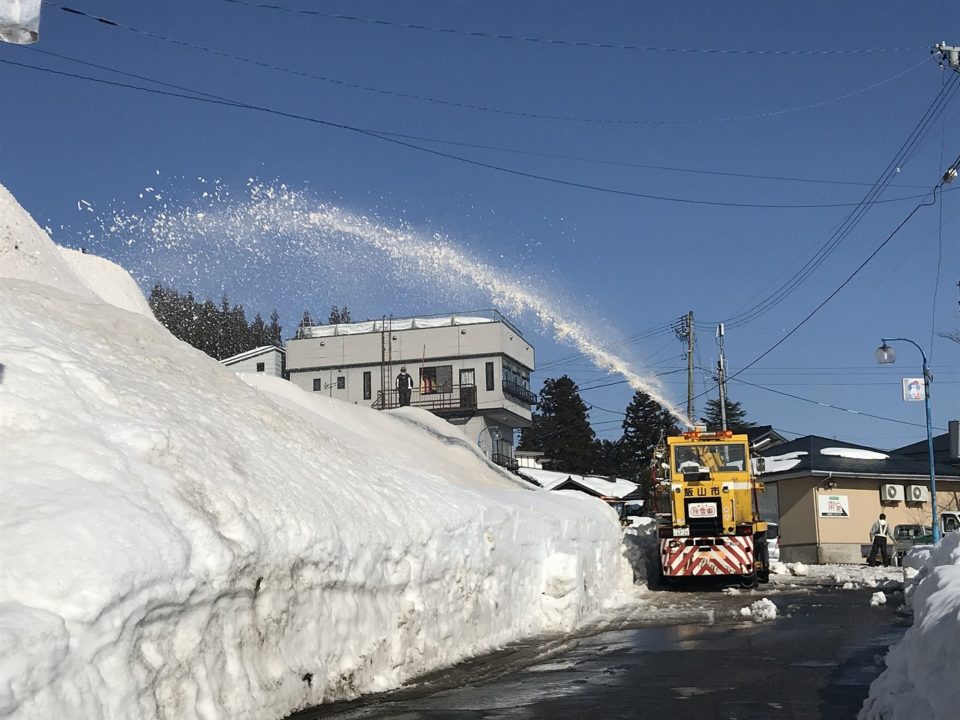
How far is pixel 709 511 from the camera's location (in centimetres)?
2467

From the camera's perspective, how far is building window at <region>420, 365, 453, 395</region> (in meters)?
57.7

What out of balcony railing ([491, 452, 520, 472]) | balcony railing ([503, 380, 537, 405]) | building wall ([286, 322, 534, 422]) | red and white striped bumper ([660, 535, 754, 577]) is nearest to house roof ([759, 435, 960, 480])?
balcony railing ([491, 452, 520, 472])

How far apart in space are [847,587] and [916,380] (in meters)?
14.3

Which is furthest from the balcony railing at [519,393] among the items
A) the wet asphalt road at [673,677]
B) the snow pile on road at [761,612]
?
the wet asphalt road at [673,677]

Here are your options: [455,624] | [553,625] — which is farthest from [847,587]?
[455,624]

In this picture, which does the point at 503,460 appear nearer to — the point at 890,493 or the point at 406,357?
the point at 406,357

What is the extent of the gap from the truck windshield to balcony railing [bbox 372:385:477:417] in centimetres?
3169

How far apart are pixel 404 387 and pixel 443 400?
2.30 meters

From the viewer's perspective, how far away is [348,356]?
2320 inches

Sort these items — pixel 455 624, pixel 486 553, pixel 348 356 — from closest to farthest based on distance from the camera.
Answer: pixel 455 624 → pixel 486 553 → pixel 348 356

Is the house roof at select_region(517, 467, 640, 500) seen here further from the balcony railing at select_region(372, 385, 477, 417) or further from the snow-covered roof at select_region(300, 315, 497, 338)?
the snow-covered roof at select_region(300, 315, 497, 338)

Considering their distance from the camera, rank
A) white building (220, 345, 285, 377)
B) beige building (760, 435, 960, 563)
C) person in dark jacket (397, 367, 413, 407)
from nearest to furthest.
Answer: beige building (760, 435, 960, 563)
white building (220, 345, 285, 377)
person in dark jacket (397, 367, 413, 407)

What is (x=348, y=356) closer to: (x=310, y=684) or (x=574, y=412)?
(x=574, y=412)

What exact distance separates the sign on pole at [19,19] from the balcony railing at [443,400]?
165ft
